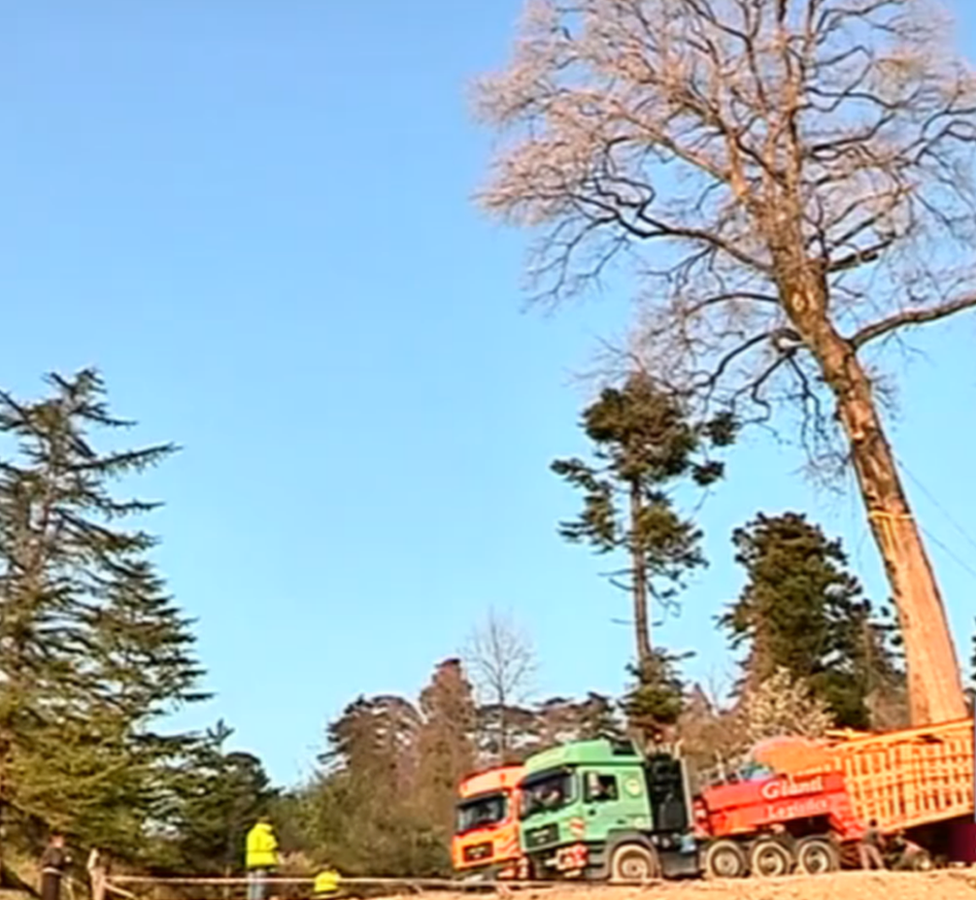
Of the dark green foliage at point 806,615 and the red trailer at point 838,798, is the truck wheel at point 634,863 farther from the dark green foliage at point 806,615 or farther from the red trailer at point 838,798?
the dark green foliage at point 806,615

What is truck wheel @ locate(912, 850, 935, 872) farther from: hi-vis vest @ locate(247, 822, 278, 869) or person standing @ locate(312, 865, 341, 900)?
hi-vis vest @ locate(247, 822, 278, 869)

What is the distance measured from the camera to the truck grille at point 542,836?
23.1 m

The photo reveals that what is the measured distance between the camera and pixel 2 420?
36312mm

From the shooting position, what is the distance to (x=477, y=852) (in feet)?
83.7

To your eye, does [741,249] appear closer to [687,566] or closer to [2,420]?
[687,566]

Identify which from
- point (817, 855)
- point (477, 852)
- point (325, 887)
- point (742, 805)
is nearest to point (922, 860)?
point (817, 855)

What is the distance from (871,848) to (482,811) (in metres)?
6.63

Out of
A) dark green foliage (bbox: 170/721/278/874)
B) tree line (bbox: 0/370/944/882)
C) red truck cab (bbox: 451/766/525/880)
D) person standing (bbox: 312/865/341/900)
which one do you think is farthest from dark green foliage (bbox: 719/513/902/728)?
person standing (bbox: 312/865/341/900)

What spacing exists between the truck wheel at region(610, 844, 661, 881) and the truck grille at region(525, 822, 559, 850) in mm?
1302

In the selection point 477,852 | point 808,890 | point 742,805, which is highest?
point 477,852

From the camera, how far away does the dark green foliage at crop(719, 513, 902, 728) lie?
148 feet

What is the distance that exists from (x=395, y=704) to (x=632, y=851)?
33865 millimetres

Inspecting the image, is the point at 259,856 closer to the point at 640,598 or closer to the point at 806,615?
the point at 640,598

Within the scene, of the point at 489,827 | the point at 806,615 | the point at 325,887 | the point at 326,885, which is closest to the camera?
the point at 326,885
